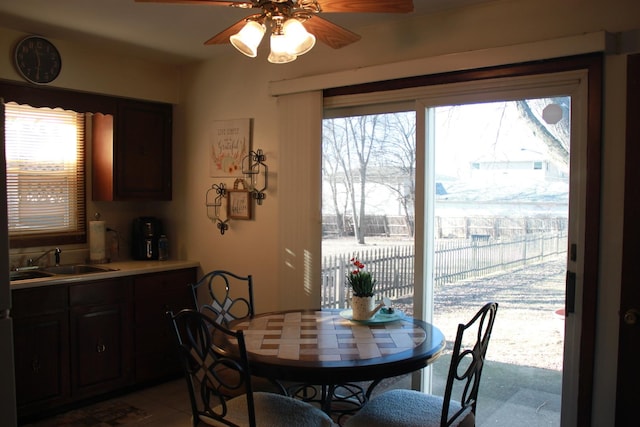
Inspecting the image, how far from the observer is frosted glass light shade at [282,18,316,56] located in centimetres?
191

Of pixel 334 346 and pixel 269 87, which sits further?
pixel 269 87

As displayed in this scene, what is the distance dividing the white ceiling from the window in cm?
65

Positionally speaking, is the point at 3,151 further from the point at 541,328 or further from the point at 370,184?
the point at 541,328

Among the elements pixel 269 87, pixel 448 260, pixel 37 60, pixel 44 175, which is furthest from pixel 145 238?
pixel 448 260

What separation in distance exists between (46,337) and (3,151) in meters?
1.35

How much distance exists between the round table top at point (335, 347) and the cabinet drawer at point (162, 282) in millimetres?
A: 1352

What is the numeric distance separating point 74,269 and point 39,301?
0.65 metres

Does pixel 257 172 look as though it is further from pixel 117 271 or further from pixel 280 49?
pixel 280 49

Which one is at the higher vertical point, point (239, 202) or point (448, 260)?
point (239, 202)

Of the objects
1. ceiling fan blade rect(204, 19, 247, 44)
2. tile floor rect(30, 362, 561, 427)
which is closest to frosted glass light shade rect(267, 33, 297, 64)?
ceiling fan blade rect(204, 19, 247, 44)

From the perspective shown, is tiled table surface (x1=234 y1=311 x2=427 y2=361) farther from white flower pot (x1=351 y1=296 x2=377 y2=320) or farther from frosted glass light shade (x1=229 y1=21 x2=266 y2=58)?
frosted glass light shade (x1=229 y1=21 x2=266 y2=58)

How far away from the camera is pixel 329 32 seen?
88.4 inches

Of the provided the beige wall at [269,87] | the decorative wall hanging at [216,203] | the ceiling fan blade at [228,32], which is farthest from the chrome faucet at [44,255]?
the ceiling fan blade at [228,32]

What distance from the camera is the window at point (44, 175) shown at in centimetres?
363
